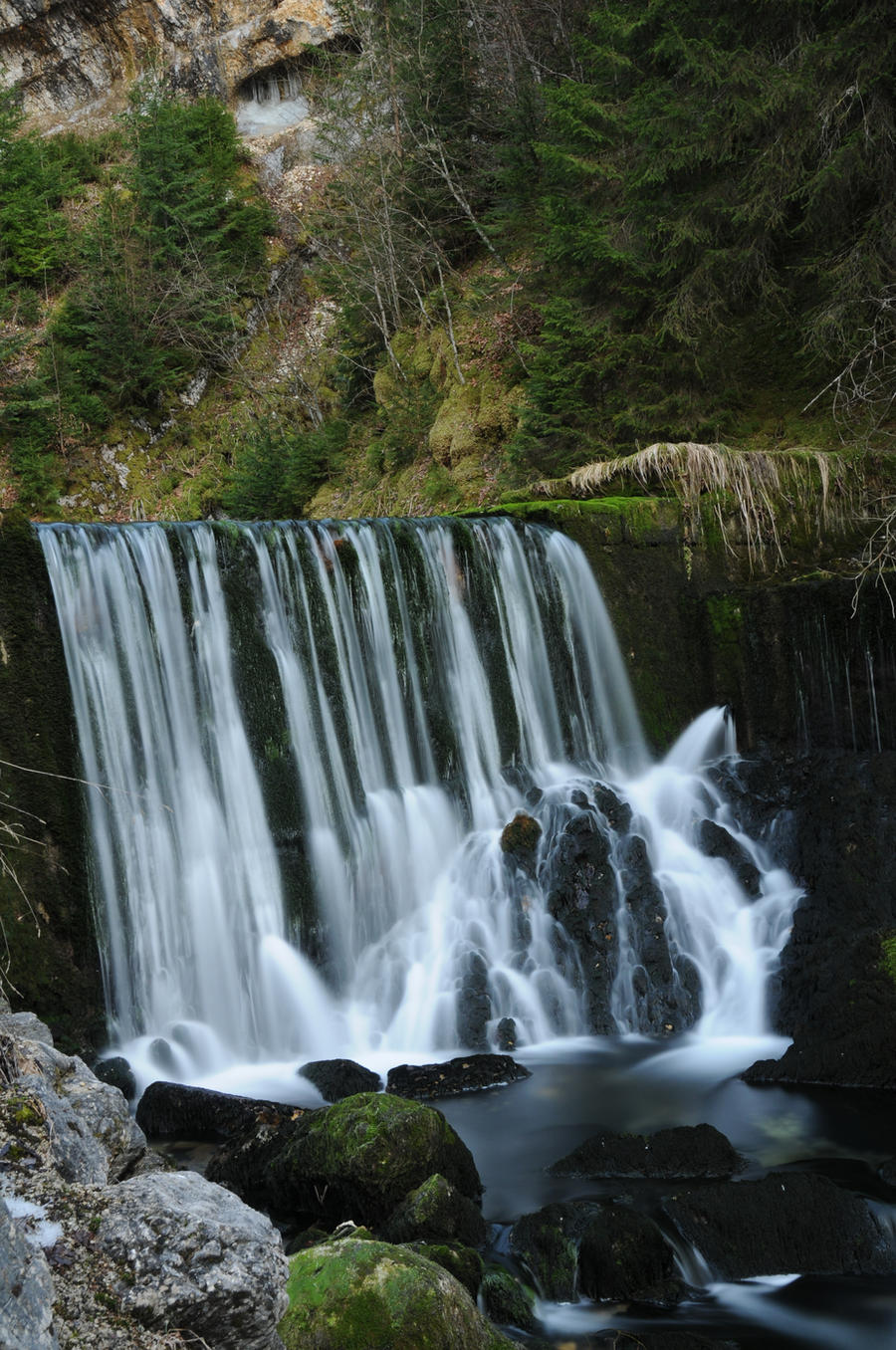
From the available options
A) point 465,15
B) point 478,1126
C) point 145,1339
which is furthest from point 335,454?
point 145,1339

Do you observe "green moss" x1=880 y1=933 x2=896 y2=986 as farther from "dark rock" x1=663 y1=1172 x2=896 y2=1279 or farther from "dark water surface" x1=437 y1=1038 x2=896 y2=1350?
"dark rock" x1=663 y1=1172 x2=896 y2=1279

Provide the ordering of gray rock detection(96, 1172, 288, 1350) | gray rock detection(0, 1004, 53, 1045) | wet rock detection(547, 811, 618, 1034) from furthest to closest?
wet rock detection(547, 811, 618, 1034)
gray rock detection(0, 1004, 53, 1045)
gray rock detection(96, 1172, 288, 1350)

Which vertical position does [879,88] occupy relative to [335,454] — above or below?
above

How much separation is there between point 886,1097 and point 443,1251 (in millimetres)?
2944

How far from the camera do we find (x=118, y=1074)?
233 inches

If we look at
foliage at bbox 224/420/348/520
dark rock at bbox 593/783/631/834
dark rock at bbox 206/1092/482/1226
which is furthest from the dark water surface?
→ foliage at bbox 224/420/348/520

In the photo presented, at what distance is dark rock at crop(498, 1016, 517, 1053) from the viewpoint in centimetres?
670

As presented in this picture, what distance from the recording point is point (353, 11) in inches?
766

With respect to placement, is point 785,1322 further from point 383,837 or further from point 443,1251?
point 383,837

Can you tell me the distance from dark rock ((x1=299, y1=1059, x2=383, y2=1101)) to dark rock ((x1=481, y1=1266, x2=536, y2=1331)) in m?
2.05

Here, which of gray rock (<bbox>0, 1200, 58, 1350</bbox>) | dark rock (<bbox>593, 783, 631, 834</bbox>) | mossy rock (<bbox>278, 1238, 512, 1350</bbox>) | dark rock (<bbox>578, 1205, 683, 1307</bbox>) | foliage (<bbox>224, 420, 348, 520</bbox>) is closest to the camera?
gray rock (<bbox>0, 1200, 58, 1350</bbox>)

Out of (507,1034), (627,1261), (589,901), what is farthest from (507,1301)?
(589,901)

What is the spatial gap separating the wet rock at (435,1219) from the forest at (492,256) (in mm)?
4955

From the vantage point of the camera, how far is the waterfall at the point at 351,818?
688 centimetres
